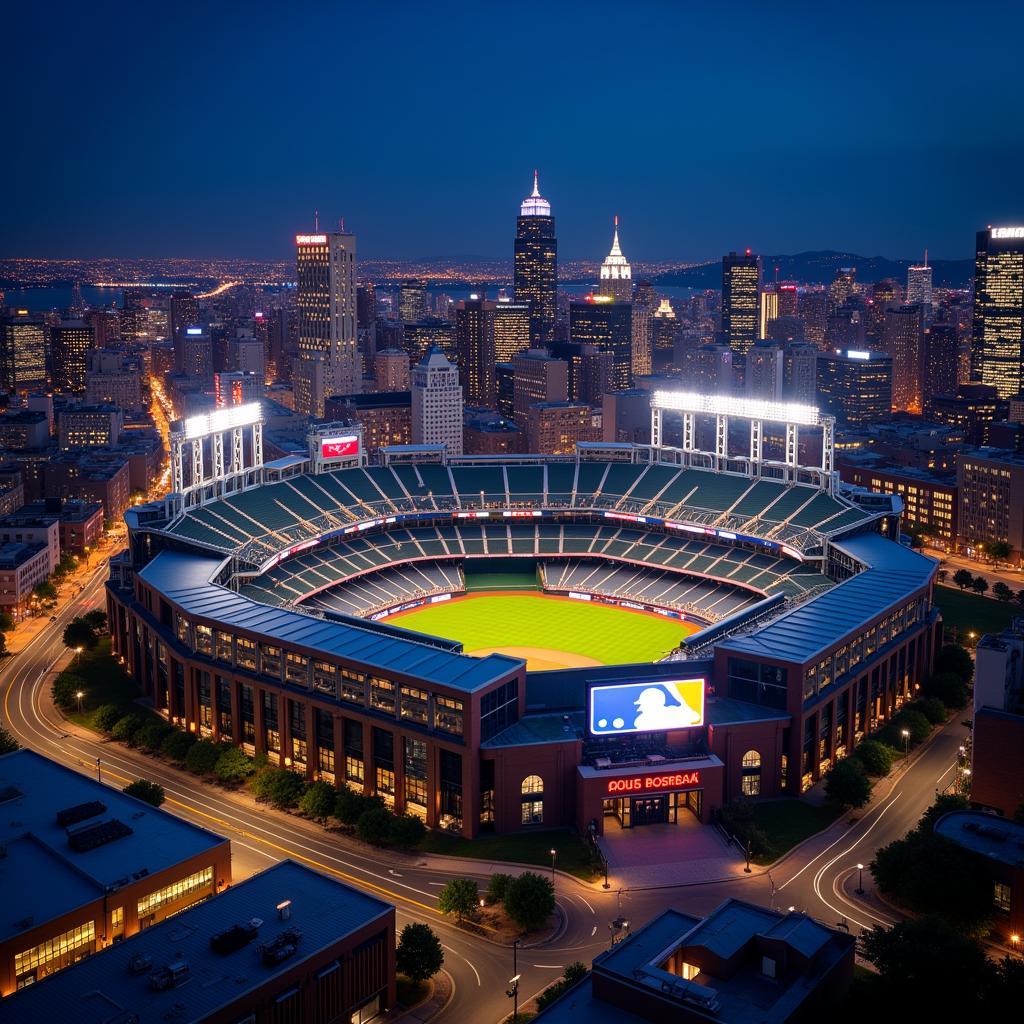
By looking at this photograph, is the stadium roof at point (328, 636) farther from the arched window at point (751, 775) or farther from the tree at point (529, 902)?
the arched window at point (751, 775)

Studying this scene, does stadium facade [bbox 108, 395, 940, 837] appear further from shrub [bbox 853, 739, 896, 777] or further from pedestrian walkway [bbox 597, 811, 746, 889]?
shrub [bbox 853, 739, 896, 777]

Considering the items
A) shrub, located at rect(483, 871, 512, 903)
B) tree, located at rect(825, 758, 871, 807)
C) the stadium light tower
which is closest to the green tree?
shrub, located at rect(483, 871, 512, 903)

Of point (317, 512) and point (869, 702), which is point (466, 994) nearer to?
point (869, 702)

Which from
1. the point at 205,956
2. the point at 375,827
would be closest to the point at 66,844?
the point at 205,956

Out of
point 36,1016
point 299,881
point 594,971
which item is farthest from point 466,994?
point 36,1016

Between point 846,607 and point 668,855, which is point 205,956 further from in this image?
point 846,607

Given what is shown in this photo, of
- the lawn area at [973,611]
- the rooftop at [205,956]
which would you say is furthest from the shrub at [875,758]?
Result: the rooftop at [205,956]
